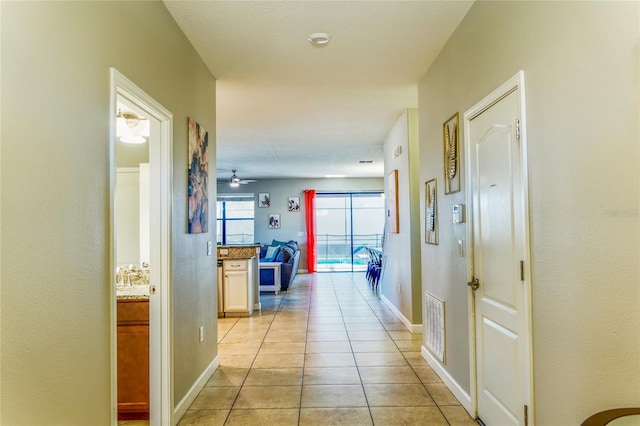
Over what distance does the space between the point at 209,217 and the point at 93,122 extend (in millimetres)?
1827

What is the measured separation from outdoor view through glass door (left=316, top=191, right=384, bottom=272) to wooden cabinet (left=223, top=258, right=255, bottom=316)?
18.3 feet

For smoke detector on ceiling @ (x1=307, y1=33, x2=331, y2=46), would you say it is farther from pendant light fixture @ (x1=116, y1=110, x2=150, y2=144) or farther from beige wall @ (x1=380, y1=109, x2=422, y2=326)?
beige wall @ (x1=380, y1=109, x2=422, y2=326)

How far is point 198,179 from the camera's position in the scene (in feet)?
9.91

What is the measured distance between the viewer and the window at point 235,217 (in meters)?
11.1

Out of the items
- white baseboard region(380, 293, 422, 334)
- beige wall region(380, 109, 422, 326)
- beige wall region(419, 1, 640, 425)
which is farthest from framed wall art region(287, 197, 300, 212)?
beige wall region(419, 1, 640, 425)

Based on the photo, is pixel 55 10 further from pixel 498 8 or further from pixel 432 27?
pixel 432 27

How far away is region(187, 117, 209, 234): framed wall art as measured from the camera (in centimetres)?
284

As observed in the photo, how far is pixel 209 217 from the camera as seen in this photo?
3.36m

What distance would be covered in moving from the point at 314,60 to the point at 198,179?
55.7 inches

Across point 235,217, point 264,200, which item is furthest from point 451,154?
point 235,217

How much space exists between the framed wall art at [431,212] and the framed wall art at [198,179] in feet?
6.49

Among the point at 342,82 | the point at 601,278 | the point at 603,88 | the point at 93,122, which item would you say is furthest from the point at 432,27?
the point at 93,122

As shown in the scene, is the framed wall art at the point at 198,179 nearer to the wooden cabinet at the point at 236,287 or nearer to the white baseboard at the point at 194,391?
the white baseboard at the point at 194,391

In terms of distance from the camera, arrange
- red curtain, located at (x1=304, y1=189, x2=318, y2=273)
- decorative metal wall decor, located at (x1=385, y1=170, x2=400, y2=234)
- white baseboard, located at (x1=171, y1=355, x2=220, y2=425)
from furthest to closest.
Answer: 1. red curtain, located at (x1=304, y1=189, x2=318, y2=273)
2. decorative metal wall decor, located at (x1=385, y1=170, x2=400, y2=234)
3. white baseboard, located at (x1=171, y1=355, x2=220, y2=425)
